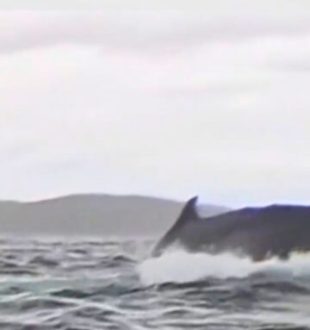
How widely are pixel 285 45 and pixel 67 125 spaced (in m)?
0.40

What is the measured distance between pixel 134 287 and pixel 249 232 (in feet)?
0.70

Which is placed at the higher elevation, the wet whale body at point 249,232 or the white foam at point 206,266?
the wet whale body at point 249,232

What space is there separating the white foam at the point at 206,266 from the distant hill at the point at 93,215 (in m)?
0.05

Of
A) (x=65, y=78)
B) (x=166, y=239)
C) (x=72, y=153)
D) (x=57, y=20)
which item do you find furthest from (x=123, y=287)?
(x=57, y=20)

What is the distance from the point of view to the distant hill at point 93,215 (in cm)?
143

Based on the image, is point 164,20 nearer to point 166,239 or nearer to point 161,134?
point 161,134

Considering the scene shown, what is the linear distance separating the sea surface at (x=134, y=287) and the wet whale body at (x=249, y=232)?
0.7 inches

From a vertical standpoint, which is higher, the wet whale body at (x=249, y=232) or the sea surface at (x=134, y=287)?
the wet whale body at (x=249, y=232)

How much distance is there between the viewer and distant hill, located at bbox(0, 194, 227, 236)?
143 centimetres

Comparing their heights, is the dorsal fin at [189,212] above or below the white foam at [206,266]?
above

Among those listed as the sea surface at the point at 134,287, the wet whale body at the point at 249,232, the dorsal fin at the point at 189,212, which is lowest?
the sea surface at the point at 134,287

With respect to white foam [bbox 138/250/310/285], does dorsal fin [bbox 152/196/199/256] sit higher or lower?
higher

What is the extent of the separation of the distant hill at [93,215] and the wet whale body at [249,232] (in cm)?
2

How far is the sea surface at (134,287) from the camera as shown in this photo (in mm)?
1415
